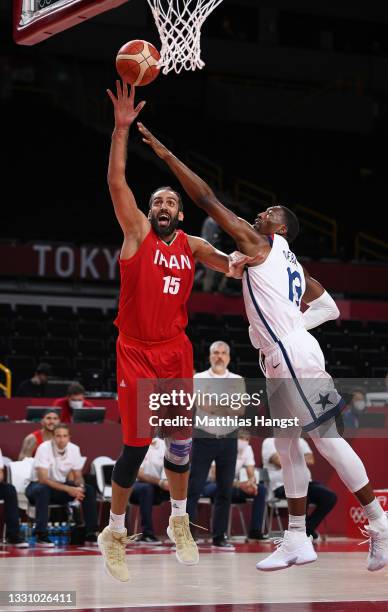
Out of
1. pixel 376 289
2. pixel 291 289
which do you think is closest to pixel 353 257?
pixel 376 289

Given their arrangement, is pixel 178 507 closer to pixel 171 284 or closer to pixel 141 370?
pixel 141 370

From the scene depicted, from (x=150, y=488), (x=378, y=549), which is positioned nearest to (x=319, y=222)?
(x=150, y=488)

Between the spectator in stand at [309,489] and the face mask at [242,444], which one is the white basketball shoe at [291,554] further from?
the face mask at [242,444]

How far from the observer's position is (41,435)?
13.2 metres

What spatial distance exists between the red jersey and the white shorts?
0.81m

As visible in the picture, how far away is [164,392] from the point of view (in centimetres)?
725

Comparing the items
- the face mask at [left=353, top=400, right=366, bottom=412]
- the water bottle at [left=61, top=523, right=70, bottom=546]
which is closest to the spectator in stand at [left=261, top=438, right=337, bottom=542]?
the face mask at [left=353, top=400, right=366, bottom=412]

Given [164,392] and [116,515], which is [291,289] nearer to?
[164,392]

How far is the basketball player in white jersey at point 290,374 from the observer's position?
7336 mm

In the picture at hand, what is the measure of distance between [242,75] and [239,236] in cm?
2405

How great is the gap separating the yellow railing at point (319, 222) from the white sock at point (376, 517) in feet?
61.9

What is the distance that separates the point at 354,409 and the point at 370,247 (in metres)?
12.8

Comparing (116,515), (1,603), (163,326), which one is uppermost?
(163,326)

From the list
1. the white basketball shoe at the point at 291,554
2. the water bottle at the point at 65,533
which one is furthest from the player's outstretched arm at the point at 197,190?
the water bottle at the point at 65,533
